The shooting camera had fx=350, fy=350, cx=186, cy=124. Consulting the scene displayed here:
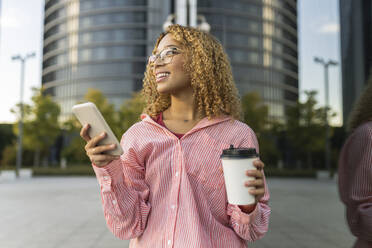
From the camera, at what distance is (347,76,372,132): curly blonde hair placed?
174cm

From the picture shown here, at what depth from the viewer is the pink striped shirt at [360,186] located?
4.92 ft

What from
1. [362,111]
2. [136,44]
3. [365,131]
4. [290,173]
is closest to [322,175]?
[290,173]

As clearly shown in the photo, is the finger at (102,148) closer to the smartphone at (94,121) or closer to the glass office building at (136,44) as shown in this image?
the smartphone at (94,121)

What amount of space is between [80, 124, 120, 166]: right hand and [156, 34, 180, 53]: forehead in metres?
0.60

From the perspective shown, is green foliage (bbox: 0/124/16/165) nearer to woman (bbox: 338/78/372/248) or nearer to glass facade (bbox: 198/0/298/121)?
glass facade (bbox: 198/0/298/121)

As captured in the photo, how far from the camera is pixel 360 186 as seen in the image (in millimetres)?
1540

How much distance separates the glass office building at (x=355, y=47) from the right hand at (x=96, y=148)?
745cm

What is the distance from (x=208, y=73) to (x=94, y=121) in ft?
2.07

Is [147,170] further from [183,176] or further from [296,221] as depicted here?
[296,221]

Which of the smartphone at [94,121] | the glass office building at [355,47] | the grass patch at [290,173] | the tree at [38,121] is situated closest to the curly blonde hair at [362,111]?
the smartphone at [94,121]

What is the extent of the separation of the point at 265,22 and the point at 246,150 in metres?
48.1

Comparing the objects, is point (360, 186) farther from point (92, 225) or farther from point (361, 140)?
point (92, 225)

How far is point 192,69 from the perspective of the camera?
1.57 meters

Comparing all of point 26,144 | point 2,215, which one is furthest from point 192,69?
point 26,144
